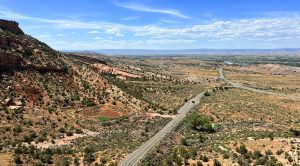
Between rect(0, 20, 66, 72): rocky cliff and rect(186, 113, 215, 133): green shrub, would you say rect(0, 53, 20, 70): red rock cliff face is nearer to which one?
rect(0, 20, 66, 72): rocky cliff

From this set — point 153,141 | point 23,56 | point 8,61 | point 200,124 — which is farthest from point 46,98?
point 200,124

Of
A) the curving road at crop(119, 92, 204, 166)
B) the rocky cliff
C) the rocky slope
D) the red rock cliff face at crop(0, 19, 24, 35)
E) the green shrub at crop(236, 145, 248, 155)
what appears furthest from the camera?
the red rock cliff face at crop(0, 19, 24, 35)

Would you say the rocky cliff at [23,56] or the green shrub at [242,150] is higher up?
the rocky cliff at [23,56]

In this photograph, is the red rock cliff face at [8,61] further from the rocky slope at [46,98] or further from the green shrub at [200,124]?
the green shrub at [200,124]

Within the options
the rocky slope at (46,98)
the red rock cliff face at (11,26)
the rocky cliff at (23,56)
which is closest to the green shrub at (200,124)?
the rocky slope at (46,98)

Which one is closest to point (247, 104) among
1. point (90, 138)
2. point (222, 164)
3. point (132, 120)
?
point (132, 120)

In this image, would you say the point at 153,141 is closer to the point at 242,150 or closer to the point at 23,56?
the point at 242,150

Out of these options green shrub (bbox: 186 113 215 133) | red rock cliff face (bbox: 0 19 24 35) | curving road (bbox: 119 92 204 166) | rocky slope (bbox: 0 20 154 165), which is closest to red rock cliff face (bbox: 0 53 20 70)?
rocky slope (bbox: 0 20 154 165)

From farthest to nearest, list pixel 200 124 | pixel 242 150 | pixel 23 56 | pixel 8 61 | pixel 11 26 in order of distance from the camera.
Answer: pixel 11 26 < pixel 23 56 < pixel 8 61 < pixel 200 124 < pixel 242 150

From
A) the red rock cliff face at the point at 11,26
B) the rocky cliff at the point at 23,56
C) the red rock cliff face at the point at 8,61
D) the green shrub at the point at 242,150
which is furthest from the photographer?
the red rock cliff face at the point at 11,26
